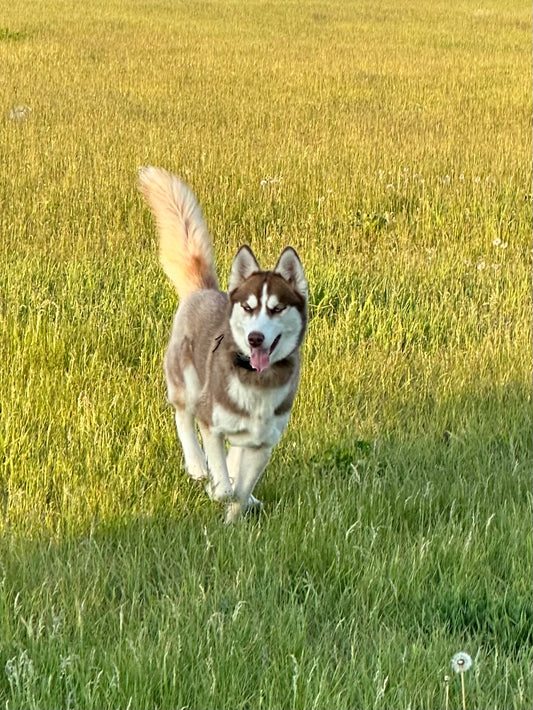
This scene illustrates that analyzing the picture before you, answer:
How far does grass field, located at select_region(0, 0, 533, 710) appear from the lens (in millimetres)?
3117

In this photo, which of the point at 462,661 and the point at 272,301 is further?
the point at 272,301

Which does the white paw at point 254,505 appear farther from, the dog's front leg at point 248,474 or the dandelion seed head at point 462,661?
the dandelion seed head at point 462,661

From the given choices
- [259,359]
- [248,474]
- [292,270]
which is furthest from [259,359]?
[248,474]

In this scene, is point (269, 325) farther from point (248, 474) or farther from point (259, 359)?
point (248, 474)

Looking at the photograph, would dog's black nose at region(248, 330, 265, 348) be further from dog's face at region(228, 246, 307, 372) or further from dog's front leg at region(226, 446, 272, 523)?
dog's front leg at region(226, 446, 272, 523)

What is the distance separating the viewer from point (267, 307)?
418 cm

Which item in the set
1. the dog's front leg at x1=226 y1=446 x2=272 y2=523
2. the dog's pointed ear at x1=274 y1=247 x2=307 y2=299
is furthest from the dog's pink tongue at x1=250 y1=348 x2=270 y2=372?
the dog's front leg at x1=226 y1=446 x2=272 y2=523

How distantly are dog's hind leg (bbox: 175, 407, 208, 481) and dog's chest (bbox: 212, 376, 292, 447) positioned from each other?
36 cm

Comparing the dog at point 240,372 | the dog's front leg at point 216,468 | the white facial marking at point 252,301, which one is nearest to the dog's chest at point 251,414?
the dog at point 240,372

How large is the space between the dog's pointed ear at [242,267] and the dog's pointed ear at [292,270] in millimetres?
117

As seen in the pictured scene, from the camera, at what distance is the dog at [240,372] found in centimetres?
423

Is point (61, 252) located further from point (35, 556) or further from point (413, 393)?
point (35, 556)

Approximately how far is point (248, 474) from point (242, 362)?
50 centimetres

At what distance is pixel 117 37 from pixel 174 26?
3364 mm
